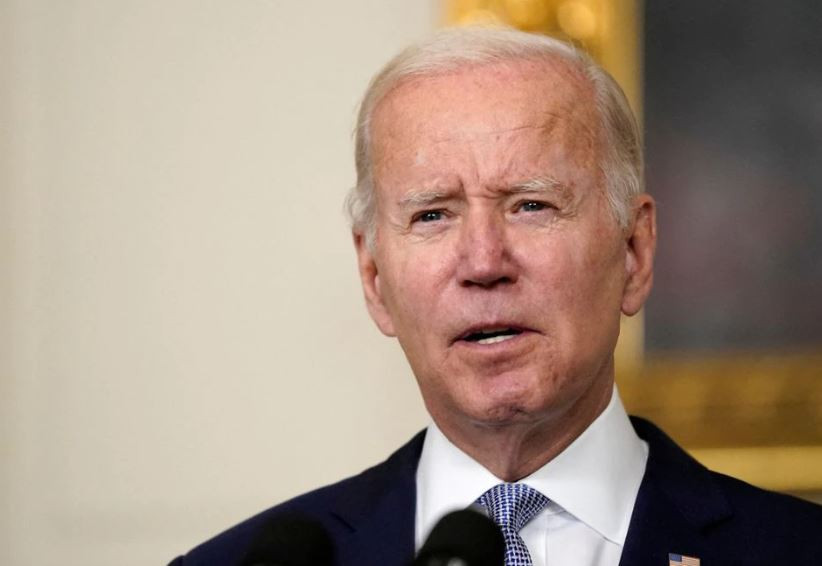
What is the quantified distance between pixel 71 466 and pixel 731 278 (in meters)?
2.02

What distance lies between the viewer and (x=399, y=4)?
4207mm

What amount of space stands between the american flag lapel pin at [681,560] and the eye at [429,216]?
30.1 inches

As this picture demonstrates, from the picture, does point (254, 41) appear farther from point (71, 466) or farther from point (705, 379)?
point (705, 379)

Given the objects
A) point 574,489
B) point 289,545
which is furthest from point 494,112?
point 289,545

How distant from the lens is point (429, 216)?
2.71 meters

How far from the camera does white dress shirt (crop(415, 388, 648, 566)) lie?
2.64 metres

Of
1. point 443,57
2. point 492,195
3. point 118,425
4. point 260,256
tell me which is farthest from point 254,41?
point 492,195

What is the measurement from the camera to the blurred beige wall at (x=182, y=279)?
417 centimetres

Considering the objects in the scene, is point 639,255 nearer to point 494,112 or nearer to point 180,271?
point 494,112

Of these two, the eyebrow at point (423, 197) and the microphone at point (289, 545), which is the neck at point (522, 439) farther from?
the microphone at point (289, 545)

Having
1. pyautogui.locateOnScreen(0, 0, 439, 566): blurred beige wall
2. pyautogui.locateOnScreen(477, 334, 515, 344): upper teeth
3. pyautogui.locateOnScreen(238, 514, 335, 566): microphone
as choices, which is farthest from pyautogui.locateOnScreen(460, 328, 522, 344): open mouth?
pyautogui.locateOnScreen(0, 0, 439, 566): blurred beige wall

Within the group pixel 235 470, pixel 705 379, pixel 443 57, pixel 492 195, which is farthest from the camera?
pixel 235 470

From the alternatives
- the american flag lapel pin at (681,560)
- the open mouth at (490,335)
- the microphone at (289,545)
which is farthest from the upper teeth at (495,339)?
the microphone at (289,545)

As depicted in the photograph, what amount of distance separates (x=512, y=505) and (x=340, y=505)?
417 millimetres
